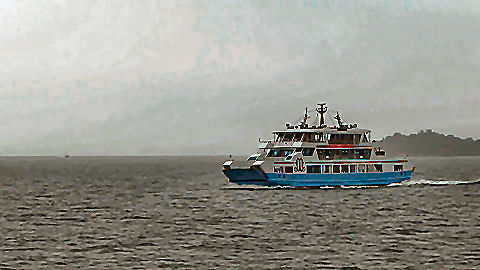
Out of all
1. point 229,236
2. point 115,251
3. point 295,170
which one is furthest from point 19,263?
point 295,170

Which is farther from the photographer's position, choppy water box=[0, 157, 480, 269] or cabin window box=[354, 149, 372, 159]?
cabin window box=[354, 149, 372, 159]

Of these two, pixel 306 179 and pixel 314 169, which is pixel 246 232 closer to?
pixel 306 179

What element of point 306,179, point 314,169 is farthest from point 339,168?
point 306,179

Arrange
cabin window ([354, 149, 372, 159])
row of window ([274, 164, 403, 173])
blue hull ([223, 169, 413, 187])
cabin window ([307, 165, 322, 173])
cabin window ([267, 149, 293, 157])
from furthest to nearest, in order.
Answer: cabin window ([354, 149, 372, 159]), cabin window ([307, 165, 322, 173]), cabin window ([267, 149, 293, 157]), row of window ([274, 164, 403, 173]), blue hull ([223, 169, 413, 187])

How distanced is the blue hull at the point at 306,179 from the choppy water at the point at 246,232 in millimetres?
1533

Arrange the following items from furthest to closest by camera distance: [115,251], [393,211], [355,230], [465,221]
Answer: [393,211] < [465,221] < [355,230] < [115,251]

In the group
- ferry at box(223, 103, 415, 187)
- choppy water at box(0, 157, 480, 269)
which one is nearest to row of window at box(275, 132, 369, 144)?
ferry at box(223, 103, 415, 187)

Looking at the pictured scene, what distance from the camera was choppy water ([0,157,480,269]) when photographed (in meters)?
33.8

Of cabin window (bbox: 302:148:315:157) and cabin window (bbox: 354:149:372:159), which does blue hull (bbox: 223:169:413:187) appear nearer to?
cabin window (bbox: 354:149:372:159)

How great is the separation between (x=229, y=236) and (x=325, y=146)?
35.0 m

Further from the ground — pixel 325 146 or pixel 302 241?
pixel 325 146

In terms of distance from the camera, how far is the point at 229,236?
137 ft

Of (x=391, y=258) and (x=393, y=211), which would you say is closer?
(x=391, y=258)

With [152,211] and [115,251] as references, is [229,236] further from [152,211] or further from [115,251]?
[152,211]
